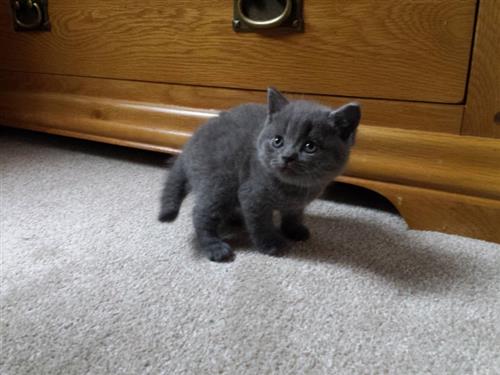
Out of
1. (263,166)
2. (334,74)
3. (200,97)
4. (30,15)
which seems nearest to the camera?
(263,166)

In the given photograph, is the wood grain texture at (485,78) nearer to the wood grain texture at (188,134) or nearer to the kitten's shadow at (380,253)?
the wood grain texture at (188,134)

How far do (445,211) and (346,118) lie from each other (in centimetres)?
28

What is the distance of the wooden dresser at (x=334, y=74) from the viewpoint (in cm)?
77

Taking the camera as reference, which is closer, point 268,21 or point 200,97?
point 268,21

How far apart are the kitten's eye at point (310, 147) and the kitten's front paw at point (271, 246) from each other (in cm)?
17

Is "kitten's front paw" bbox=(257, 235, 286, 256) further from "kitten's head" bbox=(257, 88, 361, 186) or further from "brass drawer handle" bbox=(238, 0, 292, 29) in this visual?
"brass drawer handle" bbox=(238, 0, 292, 29)

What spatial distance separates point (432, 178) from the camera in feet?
2.66

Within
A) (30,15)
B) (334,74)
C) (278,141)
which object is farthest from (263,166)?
(30,15)

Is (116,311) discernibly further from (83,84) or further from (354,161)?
(83,84)

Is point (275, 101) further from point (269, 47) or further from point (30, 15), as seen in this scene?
point (30, 15)

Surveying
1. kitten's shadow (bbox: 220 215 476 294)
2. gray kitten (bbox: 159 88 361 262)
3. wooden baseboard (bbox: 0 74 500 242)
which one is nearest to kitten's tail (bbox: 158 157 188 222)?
gray kitten (bbox: 159 88 361 262)

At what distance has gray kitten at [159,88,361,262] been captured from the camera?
70 cm

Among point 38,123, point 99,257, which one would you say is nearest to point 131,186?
point 99,257

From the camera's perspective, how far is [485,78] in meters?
0.75
